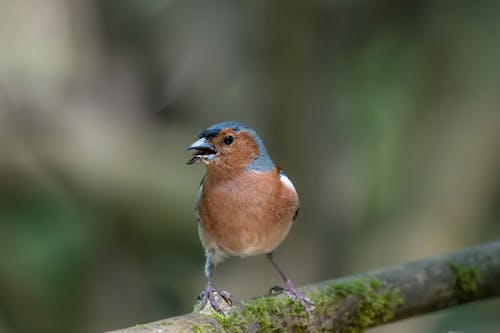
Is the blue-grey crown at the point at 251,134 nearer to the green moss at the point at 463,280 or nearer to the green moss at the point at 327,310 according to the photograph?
the green moss at the point at 327,310

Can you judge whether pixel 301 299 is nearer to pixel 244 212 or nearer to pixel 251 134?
pixel 244 212

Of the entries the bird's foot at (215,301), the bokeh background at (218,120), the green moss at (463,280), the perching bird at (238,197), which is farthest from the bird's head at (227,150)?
the bokeh background at (218,120)

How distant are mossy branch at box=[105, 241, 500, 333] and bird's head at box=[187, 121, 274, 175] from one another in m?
0.78

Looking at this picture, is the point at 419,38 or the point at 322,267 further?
the point at 419,38

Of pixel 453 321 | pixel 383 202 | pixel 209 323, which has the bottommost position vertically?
pixel 209 323

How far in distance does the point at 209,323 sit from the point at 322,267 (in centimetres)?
356

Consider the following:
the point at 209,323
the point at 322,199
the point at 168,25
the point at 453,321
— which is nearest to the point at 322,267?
the point at 322,199

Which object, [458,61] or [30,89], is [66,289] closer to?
[30,89]

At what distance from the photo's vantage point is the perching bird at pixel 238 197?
3859 millimetres

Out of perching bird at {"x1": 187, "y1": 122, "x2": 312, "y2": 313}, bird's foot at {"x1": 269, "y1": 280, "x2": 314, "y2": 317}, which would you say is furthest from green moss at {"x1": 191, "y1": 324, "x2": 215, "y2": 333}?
perching bird at {"x1": 187, "y1": 122, "x2": 312, "y2": 313}

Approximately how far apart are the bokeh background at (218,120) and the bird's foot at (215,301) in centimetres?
301

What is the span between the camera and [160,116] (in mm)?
7457

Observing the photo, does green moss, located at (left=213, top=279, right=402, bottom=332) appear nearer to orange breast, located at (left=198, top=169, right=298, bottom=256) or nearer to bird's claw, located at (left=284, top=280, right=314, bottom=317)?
bird's claw, located at (left=284, top=280, right=314, bottom=317)

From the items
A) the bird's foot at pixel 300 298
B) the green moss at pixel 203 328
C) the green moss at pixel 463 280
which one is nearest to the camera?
the green moss at pixel 203 328
